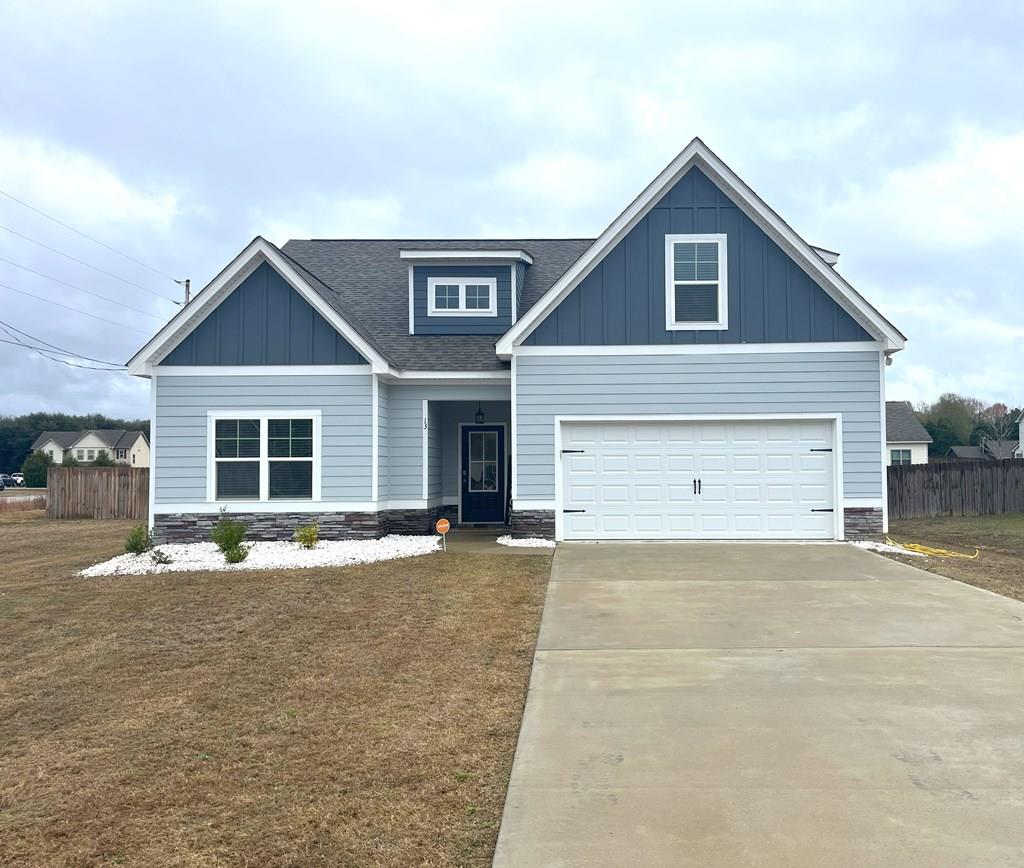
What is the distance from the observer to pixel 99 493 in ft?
82.6

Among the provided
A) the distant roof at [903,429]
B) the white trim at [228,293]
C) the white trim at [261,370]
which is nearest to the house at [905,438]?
the distant roof at [903,429]

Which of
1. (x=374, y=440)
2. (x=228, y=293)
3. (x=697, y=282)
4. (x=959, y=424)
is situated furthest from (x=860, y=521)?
(x=959, y=424)

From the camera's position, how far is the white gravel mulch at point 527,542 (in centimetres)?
1387

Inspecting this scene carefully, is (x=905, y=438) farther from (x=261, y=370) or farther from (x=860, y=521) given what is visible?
(x=261, y=370)

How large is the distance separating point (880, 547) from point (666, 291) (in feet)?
17.9

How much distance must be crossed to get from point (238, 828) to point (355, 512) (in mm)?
10668

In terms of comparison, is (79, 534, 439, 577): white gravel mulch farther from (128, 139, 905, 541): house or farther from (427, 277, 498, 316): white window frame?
(427, 277, 498, 316): white window frame

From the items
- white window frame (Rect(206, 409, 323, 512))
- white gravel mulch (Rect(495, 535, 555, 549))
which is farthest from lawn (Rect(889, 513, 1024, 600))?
white window frame (Rect(206, 409, 323, 512))

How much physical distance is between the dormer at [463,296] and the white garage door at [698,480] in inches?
132

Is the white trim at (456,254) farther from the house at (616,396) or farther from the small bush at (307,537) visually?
the small bush at (307,537)

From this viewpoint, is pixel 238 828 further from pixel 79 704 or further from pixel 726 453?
pixel 726 453

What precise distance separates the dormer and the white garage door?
132 inches

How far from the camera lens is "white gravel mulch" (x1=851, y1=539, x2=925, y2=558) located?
12961mm

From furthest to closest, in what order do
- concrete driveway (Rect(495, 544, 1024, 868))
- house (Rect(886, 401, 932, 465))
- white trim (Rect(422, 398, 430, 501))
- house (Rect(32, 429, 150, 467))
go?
house (Rect(32, 429, 150, 467)) → house (Rect(886, 401, 932, 465)) → white trim (Rect(422, 398, 430, 501)) → concrete driveway (Rect(495, 544, 1024, 868))
